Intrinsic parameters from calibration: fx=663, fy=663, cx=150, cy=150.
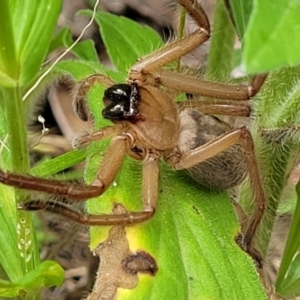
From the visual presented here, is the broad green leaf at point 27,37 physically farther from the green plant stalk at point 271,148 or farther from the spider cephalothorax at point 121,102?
the green plant stalk at point 271,148

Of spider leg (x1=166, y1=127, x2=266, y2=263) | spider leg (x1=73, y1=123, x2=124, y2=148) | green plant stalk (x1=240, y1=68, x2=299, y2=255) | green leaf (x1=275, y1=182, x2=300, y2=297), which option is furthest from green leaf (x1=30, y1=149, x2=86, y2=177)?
green leaf (x1=275, y1=182, x2=300, y2=297)

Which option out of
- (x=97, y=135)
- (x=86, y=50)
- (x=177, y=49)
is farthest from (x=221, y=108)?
(x=86, y=50)

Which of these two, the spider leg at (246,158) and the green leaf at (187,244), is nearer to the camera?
the green leaf at (187,244)

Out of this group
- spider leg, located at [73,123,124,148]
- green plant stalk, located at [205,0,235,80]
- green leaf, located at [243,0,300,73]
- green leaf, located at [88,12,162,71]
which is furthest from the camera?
green leaf, located at [88,12,162,71]

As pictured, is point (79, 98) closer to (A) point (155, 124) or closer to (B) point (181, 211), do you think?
(A) point (155, 124)

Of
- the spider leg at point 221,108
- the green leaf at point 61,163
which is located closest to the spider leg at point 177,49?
the spider leg at point 221,108

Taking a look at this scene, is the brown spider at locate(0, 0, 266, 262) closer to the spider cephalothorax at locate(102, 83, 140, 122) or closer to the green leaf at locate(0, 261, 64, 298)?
the spider cephalothorax at locate(102, 83, 140, 122)
